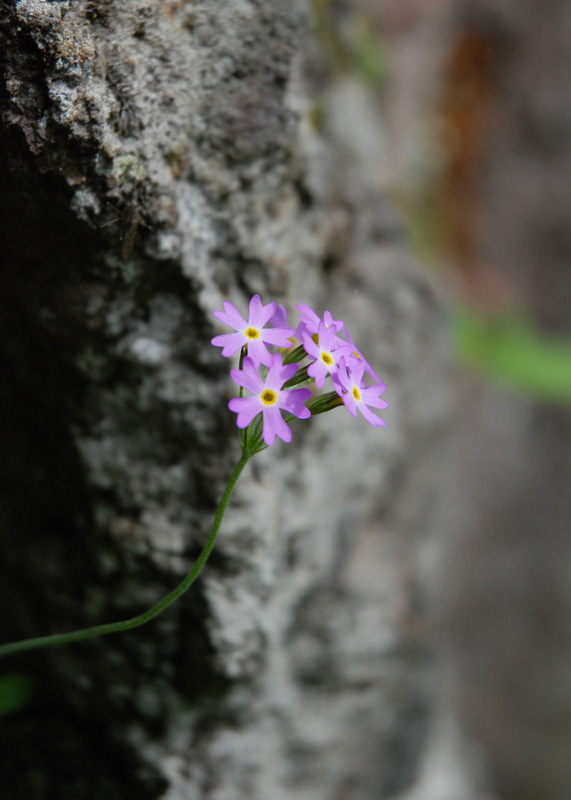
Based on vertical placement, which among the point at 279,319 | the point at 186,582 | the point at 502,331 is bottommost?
the point at 186,582

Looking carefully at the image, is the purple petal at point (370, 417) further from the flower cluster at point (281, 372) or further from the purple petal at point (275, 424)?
the purple petal at point (275, 424)

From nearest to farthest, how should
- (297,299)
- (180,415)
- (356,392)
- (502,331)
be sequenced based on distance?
(356,392) → (180,415) → (297,299) → (502,331)

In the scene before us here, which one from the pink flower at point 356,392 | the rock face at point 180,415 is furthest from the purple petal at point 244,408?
the rock face at point 180,415

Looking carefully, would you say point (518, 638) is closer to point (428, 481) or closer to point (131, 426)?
point (428, 481)

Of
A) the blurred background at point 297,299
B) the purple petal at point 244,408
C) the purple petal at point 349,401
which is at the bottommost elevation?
the purple petal at point 349,401

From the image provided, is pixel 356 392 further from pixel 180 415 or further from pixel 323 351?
pixel 180 415

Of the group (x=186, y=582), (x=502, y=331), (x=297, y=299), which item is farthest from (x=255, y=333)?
(x=502, y=331)

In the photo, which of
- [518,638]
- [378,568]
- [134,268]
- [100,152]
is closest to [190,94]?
[100,152]
